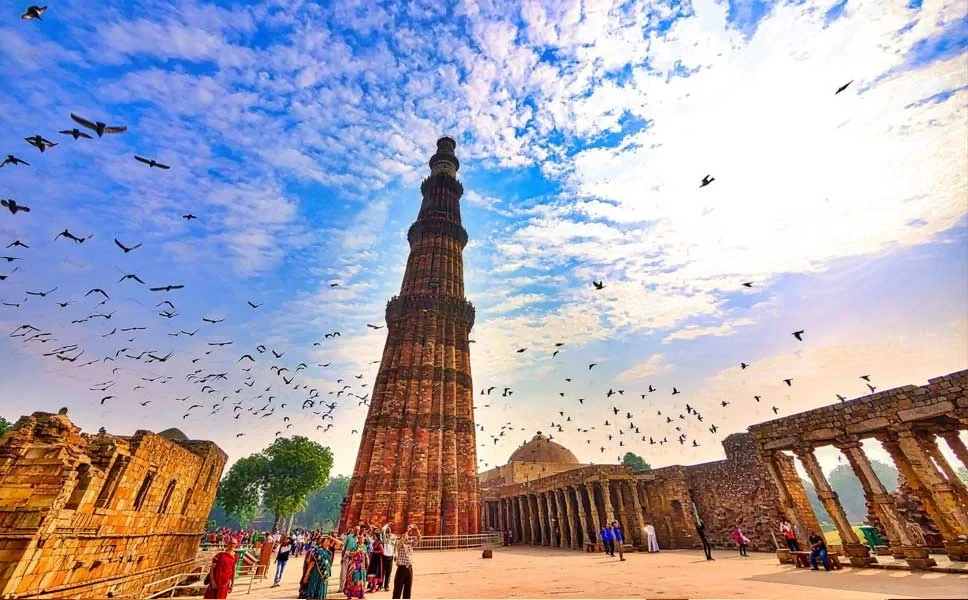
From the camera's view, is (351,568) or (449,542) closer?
(351,568)

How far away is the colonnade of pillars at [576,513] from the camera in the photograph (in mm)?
21141

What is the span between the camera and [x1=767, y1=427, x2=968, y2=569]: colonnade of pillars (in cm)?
956

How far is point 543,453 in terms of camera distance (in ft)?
155

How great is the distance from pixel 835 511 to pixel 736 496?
36.2ft

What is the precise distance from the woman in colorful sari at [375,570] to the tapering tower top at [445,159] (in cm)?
3612

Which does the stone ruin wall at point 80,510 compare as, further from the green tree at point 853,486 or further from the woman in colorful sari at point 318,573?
the green tree at point 853,486

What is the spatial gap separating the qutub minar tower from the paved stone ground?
11.6m

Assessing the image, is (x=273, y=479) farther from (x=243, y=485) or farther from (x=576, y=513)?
(x=576, y=513)

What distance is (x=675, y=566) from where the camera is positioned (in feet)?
42.3

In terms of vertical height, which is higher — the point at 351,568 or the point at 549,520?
the point at 549,520

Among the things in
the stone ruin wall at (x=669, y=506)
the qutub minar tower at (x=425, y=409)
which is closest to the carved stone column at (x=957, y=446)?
the stone ruin wall at (x=669, y=506)

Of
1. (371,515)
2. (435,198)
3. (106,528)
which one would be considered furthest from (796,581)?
(435,198)

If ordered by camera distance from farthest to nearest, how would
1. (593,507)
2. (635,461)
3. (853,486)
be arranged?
1. (853,486)
2. (635,461)
3. (593,507)

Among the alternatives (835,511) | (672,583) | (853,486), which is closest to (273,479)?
(672,583)
